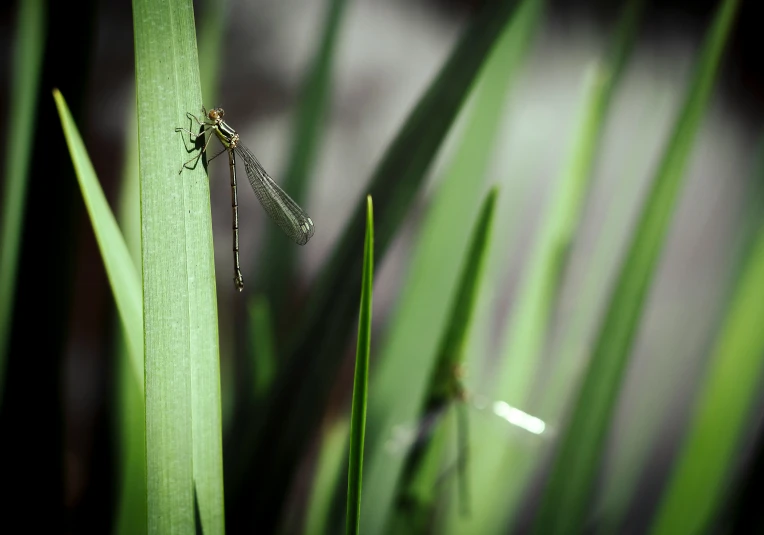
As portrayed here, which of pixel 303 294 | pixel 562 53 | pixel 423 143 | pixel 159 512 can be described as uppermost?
pixel 562 53

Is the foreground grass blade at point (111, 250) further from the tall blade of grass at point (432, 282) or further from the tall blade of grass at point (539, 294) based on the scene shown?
the tall blade of grass at point (539, 294)

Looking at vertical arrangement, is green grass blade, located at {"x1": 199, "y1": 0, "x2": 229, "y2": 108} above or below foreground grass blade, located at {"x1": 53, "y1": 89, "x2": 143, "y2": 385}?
above

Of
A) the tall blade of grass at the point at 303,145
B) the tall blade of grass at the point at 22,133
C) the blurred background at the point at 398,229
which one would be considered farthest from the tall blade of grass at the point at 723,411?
the tall blade of grass at the point at 22,133

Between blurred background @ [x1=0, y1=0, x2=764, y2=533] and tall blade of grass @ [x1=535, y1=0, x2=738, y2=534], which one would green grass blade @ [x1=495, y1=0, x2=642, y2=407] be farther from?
tall blade of grass @ [x1=535, y1=0, x2=738, y2=534]

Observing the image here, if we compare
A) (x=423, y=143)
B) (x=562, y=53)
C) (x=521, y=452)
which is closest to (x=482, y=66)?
(x=423, y=143)

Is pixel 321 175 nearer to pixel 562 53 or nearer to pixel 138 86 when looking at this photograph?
pixel 562 53

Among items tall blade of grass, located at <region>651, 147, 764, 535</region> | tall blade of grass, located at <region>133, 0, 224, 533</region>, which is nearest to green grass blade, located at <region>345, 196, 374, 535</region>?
tall blade of grass, located at <region>133, 0, 224, 533</region>
